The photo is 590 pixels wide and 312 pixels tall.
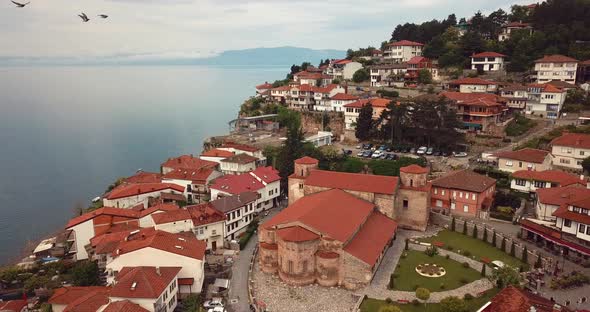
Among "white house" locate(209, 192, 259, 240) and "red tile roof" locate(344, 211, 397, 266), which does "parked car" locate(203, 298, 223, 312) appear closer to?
"red tile roof" locate(344, 211, 397, 266)

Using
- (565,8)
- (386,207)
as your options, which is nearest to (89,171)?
(386,207)

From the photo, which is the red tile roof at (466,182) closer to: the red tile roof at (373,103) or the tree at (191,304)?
the red tile roof at (373,103)

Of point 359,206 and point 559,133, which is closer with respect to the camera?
point 359,206

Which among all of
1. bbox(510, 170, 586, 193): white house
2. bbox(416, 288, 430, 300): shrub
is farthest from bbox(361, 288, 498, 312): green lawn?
bbox(510, 170, 586, 193): white house

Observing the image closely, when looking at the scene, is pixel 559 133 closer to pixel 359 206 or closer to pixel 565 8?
pixel 359 206

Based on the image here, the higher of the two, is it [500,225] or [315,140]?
[315,140]

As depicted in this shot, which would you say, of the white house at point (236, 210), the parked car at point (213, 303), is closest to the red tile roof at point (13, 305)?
the parked car at point (213, 303)

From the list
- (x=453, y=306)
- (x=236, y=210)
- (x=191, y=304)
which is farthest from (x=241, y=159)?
(x=453, y=306)
